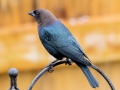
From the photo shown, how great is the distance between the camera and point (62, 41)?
324 cm

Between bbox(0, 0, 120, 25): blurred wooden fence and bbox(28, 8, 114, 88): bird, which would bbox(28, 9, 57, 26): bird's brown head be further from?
bbox(0, 0, 120, 25): blurred wooden fence

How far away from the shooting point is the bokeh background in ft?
14.9

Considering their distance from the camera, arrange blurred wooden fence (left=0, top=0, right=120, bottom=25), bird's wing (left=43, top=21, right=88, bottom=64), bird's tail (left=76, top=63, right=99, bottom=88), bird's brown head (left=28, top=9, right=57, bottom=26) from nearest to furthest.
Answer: bird's tail (left=76, top=63, right=99, bottom=88)
bird's wing (left=43, top=21, right=88, bottom=64)
bird's brown head (left=28, top=9, right=57, bottom=26)
blurred wooden fence (left=0, top=0, right=120, bottom=25)

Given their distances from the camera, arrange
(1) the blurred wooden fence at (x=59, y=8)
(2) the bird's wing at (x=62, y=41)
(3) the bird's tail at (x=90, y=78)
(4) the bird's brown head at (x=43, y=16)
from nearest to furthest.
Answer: (3) the bird's tail at (x=90, y=78) → (2) the bird's wing at (x=62, y=41) → (4) the bird's brown head at (x=43, y=16) → (1) the blurred wooden fence at (x=59, y=8)

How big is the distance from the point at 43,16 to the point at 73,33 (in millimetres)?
1359

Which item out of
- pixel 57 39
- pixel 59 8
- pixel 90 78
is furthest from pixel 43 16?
pixel 59 8

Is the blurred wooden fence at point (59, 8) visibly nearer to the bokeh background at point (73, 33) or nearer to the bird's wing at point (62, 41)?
the bokeh background at point (73, 33)

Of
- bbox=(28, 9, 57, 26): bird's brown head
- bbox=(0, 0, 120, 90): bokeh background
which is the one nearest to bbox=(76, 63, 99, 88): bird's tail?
bbox=(28, 9, 57, 26): bird's brown head

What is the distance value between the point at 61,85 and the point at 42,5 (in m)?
0.77

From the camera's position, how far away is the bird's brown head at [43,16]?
11.0ft

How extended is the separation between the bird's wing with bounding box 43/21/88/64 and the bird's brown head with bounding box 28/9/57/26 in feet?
0.20

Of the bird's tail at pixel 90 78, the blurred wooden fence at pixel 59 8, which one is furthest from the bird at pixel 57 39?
the blurred wooden fence at pixel 59 8

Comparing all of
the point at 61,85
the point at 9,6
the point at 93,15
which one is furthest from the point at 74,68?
the point at 9,6

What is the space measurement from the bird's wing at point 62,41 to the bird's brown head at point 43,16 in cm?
6
